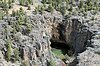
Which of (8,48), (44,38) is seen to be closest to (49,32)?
(44,38)

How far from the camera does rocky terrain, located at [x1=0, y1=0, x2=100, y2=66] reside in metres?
40.5

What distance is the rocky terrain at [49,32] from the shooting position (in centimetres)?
4047

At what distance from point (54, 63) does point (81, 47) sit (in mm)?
8371

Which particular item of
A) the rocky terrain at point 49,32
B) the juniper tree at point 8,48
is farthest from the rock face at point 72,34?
the juniper tree at point 8,48

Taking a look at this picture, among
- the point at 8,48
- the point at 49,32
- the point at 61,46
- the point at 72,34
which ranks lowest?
the point at 61,46

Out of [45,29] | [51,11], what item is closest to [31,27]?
[45,29]

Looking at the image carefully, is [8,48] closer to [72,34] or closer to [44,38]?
[44,38]

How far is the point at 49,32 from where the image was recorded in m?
49.2

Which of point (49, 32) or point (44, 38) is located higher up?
point (44, 38)

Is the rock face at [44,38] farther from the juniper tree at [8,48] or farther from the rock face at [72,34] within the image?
the juniper tree at [8,48]

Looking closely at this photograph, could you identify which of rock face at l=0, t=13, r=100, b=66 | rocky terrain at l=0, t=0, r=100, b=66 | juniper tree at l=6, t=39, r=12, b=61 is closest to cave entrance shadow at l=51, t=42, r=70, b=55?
rocky terrain at l=0, t=0, r=100, b=66

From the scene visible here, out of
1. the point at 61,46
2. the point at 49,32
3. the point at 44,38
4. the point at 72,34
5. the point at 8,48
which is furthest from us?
the point at 61,46

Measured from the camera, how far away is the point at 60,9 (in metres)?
51.5

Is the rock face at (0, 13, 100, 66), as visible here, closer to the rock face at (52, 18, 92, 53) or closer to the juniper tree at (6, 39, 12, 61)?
the rock face at (52, 18, 92, 53)
